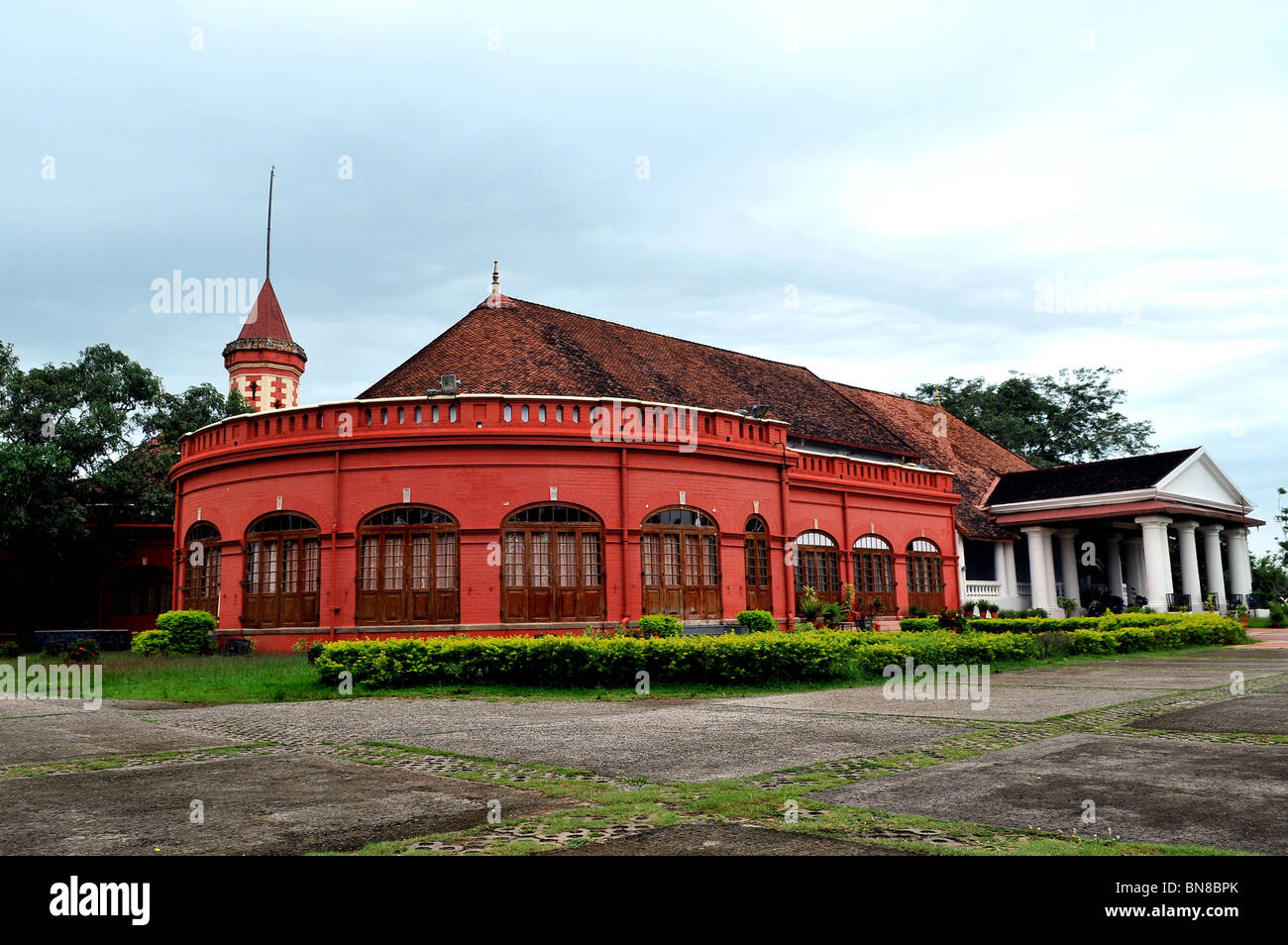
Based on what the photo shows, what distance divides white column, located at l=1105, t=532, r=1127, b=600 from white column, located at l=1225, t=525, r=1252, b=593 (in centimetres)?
424

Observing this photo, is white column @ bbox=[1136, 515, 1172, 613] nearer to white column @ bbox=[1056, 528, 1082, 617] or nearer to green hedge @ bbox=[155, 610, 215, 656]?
white column @ bbox=[1056, 528, 1082, 617]

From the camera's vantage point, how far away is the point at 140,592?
29938mm

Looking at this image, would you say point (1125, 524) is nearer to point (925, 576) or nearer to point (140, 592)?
point (925, 576)

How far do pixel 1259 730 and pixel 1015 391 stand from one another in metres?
47.3

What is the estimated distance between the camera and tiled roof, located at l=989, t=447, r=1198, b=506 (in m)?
34.5

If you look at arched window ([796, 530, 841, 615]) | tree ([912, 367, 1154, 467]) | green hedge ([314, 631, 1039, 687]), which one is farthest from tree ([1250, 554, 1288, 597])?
green hedge ([314, 631, 1039, 687])

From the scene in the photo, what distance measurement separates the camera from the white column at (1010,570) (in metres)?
35.6

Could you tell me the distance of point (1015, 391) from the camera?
172 feet

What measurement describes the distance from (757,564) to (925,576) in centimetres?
906

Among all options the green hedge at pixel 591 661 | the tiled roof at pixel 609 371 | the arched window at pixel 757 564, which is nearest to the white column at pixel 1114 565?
the tiled roof at pixel 609 371

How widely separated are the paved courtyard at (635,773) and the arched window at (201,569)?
11199mm
